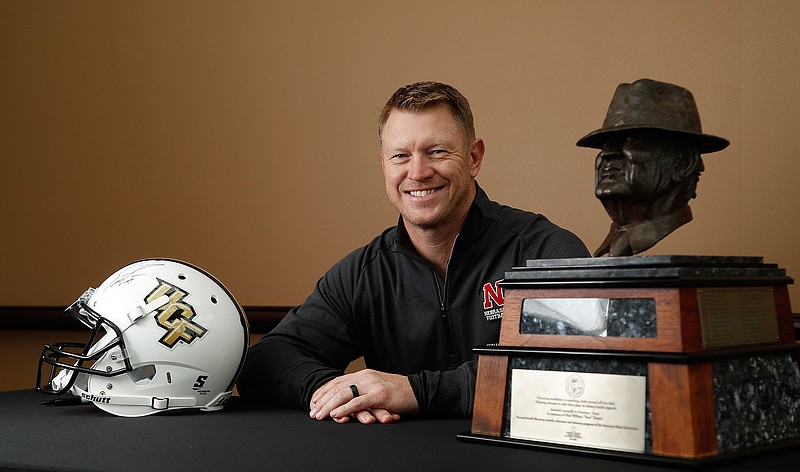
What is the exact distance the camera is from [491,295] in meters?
2.04

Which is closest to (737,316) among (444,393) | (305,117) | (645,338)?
(645,338)

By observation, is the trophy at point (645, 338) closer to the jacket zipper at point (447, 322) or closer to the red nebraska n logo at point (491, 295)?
the red nebraska n logo at point (491, 295)

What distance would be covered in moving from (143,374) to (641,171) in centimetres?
103

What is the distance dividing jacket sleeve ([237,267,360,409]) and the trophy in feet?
1.95

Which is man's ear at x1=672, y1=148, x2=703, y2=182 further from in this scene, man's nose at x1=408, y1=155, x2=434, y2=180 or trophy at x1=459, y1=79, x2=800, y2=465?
man's nose at x1=408, y1=155, x2=434, y2=180

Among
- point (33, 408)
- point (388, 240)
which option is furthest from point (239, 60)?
point (33, 408)

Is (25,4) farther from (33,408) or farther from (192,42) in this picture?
(33,408)

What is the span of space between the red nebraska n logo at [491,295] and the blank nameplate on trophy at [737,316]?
69 centimetres

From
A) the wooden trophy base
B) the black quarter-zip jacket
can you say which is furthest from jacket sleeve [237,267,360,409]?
the wooden trophy base

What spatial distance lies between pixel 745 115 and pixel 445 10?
98 cm

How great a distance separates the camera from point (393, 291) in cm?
223

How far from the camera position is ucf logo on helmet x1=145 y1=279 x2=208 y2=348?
71.9 inches

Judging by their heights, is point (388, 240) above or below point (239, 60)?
below

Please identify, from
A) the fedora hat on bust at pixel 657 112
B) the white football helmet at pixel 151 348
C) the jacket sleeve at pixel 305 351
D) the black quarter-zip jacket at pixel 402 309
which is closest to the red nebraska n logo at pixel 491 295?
the black quarter-zip jacket at pixel 402 309
